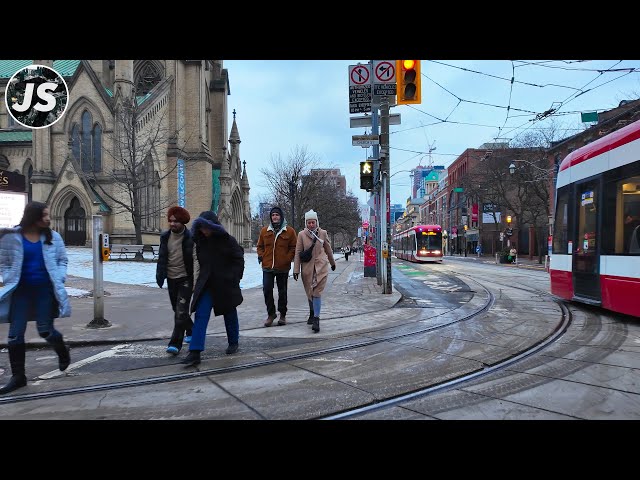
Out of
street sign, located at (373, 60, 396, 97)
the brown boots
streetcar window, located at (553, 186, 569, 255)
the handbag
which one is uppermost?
street sign, located at (373, 60, 396, 97)

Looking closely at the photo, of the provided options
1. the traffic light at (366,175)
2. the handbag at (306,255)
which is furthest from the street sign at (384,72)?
the handbag at (306,255)

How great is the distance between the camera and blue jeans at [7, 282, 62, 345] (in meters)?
4.21

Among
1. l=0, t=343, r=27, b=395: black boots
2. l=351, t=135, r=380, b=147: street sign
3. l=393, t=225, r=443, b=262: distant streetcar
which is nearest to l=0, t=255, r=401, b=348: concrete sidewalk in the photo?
l=0, t=343, r=27, b=395: black boots

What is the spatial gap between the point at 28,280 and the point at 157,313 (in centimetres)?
478

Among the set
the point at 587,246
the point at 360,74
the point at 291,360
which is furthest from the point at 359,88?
the point at 291,360

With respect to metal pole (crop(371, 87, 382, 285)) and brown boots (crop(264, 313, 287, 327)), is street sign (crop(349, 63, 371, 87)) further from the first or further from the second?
brown boots (crop(264, 313, 287, 327))

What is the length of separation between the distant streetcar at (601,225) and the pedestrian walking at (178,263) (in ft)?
23.4

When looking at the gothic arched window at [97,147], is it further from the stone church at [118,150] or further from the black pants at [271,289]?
the black pants at [271,289]

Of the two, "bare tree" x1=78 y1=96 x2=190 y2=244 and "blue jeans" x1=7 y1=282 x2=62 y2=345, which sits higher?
"bare tree" x1=78 y1=96 x2=190 y2=244

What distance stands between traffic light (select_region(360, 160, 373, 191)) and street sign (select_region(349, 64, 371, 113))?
1.95 m
